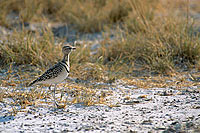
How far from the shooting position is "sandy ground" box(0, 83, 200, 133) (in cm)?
416

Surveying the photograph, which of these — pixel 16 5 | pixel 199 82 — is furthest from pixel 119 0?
pixel 199 82

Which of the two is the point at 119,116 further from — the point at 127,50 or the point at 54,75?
the point at 127,50

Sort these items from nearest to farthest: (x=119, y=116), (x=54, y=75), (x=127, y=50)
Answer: (x=119, y=116) < (x=54, y=75) < (x=127, y=50)

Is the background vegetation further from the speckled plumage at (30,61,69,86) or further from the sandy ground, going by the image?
the speckled plumage at (30,61,69,86)

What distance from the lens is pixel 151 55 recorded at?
6871mm

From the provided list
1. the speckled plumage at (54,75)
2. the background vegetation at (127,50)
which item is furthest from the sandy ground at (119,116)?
the background vegetation at (127,50)

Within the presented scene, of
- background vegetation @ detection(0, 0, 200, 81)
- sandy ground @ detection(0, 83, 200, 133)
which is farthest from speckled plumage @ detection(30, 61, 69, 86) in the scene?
background vegetation @ detection(0, 0, 200, 81)

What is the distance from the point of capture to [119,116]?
459cm

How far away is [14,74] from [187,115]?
3.25m

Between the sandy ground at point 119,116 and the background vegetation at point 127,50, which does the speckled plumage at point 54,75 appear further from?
the background vegetation at point 127,50

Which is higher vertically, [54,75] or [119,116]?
[54,75]

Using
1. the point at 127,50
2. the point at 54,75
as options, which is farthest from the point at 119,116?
the point at 127,50

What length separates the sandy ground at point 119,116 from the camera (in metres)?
4.16

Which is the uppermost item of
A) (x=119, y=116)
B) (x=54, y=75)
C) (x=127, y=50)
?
(x=127, y=50)
